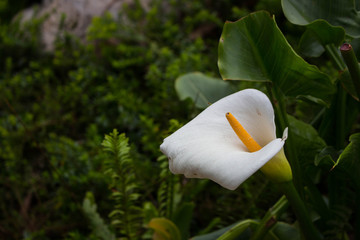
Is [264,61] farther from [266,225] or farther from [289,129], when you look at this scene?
[266,225]

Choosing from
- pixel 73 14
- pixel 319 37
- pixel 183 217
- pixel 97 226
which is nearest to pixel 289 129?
pixel 319 37

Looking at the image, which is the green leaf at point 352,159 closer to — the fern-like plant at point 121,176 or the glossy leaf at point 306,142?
the glossy leaf at point 306,142

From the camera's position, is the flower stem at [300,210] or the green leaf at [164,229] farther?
the green leaf at [164,229]

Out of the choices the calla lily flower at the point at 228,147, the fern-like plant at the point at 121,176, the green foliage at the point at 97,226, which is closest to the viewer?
the calla lily flower at the point at 228,147

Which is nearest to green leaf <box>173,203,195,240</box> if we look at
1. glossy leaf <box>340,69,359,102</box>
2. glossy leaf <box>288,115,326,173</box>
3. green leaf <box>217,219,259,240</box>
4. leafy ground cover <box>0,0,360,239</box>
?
leafy ground cover <box>0,0,360,239</box>

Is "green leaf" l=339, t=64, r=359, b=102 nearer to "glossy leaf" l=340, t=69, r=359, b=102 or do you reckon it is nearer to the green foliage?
"glossy leaf" l=340, t=69, r=359, b=102

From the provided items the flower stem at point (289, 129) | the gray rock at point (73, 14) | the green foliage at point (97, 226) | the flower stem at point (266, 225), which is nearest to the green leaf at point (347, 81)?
the flower stem at point (289, 129)

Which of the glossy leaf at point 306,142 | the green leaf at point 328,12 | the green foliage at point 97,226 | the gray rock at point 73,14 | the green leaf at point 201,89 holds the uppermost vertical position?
the green leaf at point 328,12

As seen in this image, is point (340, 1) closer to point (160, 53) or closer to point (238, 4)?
point (160, 53)
